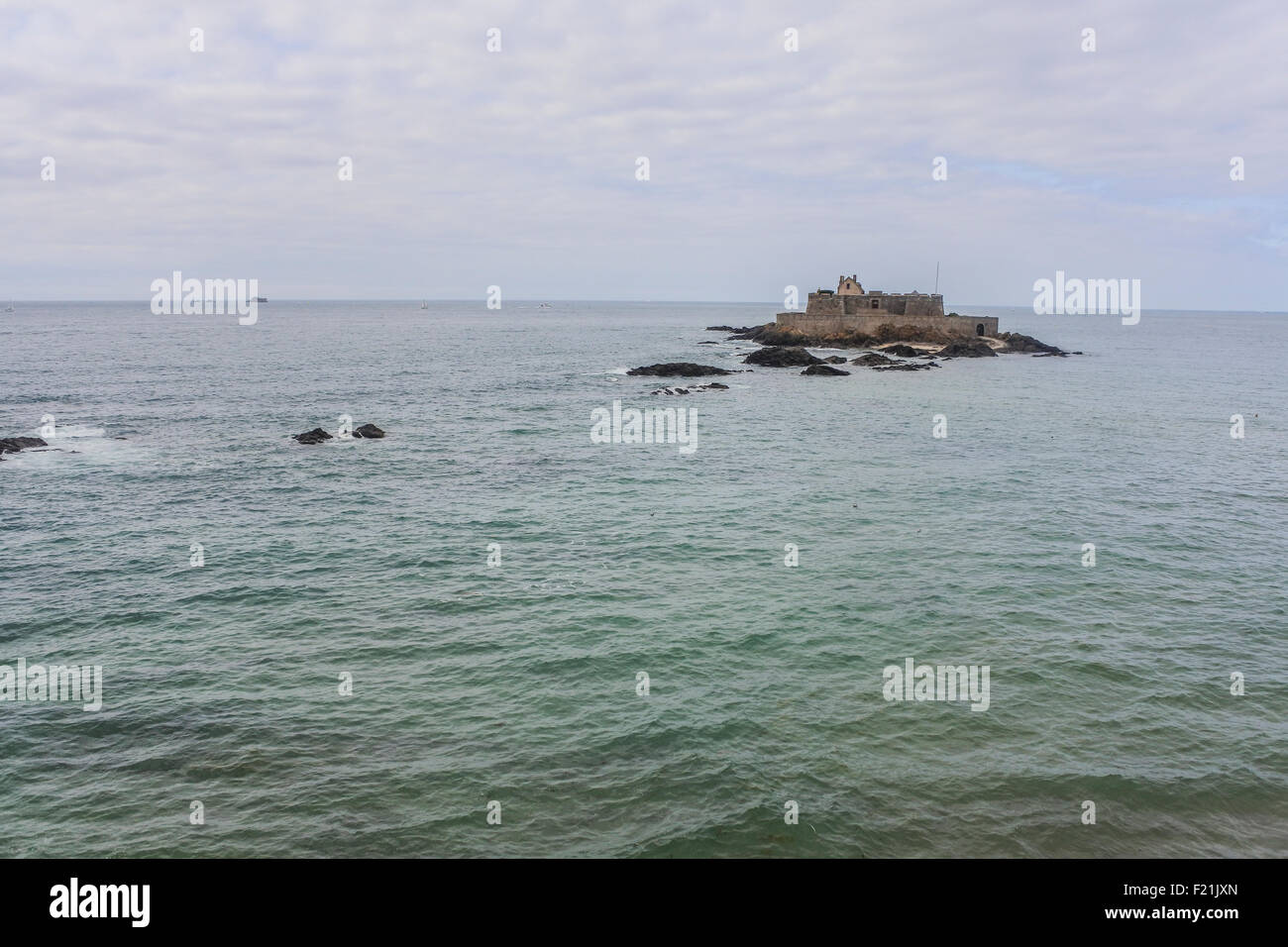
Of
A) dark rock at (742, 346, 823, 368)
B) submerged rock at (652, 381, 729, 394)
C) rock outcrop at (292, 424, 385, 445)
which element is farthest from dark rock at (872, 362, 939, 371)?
rock outcrop at (292, 424, 385, 445)

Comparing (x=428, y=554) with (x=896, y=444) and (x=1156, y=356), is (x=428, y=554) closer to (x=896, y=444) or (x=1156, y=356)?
(x=896, y=444)

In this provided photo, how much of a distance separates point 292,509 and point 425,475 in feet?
→ 24.3

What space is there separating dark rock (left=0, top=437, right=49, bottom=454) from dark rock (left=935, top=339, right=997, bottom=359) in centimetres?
9020

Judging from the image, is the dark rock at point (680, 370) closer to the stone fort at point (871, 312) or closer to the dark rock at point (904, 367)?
the dark rock at point (904, 367)

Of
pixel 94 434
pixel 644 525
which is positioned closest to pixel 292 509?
Result: pixel 644 525

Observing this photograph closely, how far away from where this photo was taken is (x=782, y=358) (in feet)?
301

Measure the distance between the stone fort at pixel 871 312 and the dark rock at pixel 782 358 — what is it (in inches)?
947

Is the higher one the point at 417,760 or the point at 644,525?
the point at 644,525

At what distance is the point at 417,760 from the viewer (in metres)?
15.4

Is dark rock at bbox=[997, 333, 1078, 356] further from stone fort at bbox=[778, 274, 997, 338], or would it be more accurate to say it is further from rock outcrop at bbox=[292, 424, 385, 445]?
rock outcrop at bbox=[292, 424, 385, 445]

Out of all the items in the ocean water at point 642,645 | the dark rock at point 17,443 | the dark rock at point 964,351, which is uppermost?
the dark rock at point 964,351

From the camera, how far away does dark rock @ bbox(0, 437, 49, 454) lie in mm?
42688

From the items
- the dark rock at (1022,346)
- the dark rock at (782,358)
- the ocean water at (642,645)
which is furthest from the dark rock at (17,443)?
the dark rock at (1022,346)

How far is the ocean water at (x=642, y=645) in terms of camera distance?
13820 millimetres
